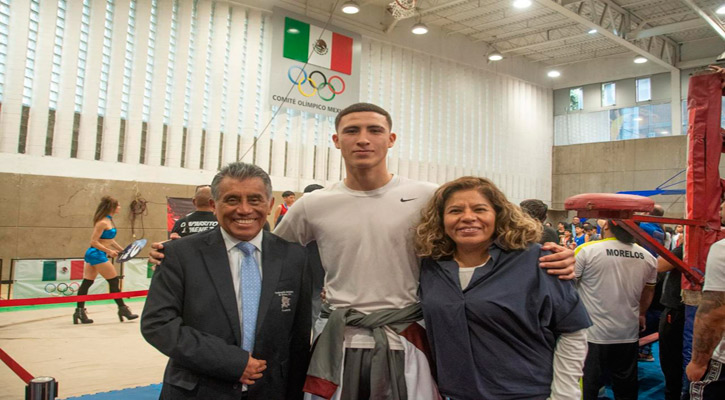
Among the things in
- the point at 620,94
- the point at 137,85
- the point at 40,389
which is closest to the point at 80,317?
the point at 40,389

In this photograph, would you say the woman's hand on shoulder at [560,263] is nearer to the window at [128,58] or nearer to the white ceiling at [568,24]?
the window at [128,58]

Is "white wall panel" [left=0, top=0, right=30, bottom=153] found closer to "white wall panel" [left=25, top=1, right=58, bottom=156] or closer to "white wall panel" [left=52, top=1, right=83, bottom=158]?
"white wall panel" [left=25, top=1, right=58, bottom=156]

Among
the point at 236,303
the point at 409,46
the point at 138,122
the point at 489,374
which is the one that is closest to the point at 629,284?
the point at 489,374

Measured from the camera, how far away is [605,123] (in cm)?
1667

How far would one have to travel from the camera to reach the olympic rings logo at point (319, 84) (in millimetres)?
11711

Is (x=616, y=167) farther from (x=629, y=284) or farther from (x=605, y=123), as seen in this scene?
(x=629, y=284)

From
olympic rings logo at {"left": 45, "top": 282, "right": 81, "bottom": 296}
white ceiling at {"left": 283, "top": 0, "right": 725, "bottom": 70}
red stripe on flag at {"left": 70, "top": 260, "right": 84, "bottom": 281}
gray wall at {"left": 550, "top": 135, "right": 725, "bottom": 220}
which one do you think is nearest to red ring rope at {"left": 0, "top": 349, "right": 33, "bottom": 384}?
olympic rings logo at {"left": 45, "top": 282, "right": 81, "bottom": 296}

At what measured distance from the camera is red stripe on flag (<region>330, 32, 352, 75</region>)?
40.0 feet

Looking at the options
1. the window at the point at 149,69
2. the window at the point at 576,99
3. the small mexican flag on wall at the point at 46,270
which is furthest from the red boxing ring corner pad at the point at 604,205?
the window at the point at 576,99

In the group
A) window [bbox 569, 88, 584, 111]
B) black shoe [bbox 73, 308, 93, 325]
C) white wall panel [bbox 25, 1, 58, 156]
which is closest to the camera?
black shoe [bbox 73, 308, 93, 325]

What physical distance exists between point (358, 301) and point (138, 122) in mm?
9305

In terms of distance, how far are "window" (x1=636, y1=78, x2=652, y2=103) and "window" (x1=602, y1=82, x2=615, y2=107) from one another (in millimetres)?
759

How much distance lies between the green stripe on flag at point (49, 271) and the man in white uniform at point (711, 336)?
847 centimetres

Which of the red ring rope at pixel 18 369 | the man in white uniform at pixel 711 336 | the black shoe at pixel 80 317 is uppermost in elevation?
the man in white uniform at pixel 711 336
